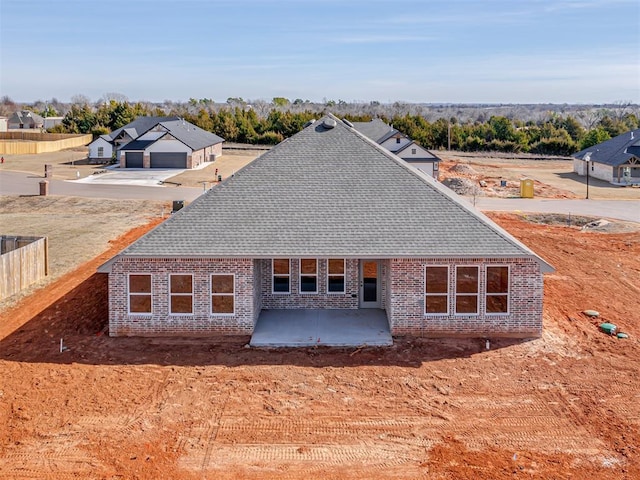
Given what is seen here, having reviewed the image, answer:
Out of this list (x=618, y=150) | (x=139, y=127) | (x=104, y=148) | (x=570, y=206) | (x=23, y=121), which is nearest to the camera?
(x=570, y=206)

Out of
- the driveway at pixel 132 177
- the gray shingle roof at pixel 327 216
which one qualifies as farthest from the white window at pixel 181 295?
the driveway at pixel 132 177

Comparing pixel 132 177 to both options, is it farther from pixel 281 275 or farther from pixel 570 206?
pixel 281 275

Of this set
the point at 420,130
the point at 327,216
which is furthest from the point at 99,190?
the point at 420,130

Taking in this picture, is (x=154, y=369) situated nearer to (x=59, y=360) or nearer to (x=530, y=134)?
(x=59, y=360)

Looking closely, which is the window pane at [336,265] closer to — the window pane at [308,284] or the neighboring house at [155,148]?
the window pane at [308,284]

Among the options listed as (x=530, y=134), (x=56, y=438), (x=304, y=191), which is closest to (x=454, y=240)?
(x=304, y=191)
